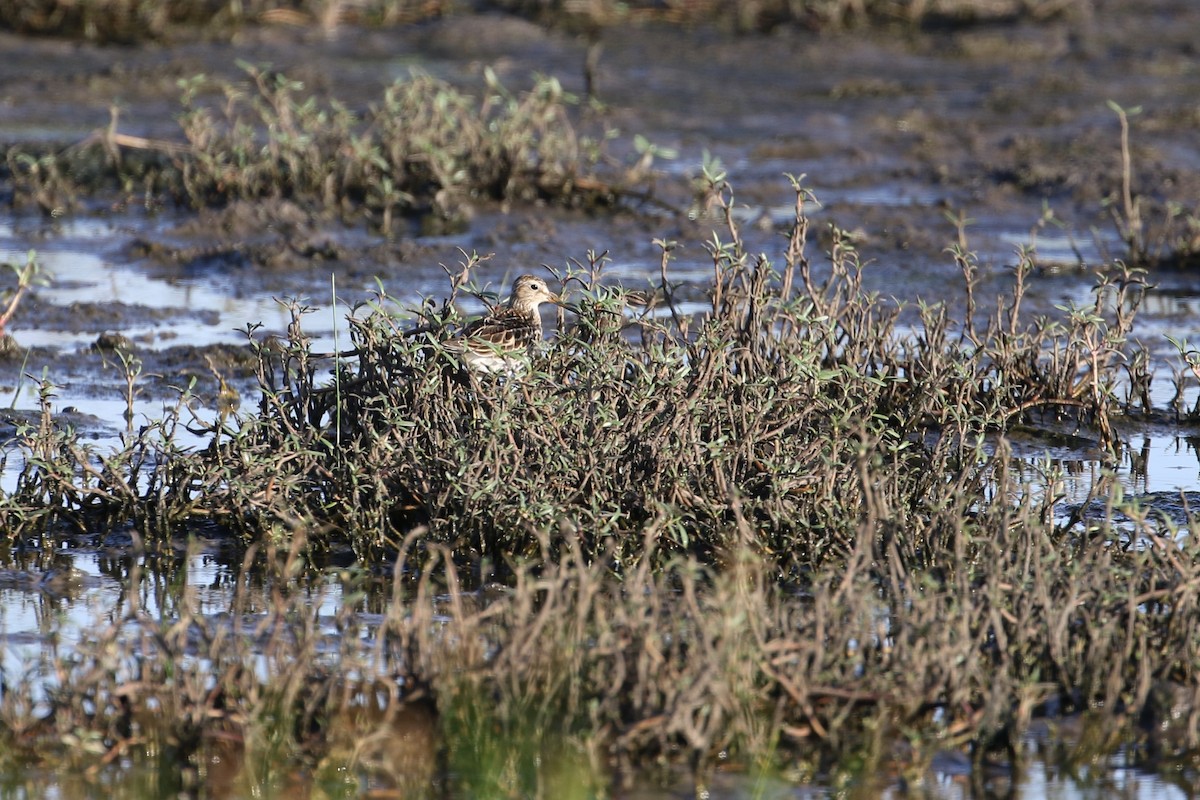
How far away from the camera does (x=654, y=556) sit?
5223 millimetres

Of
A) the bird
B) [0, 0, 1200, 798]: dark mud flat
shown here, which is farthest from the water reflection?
the bird

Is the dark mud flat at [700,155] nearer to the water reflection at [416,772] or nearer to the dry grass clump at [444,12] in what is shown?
the dry grass clump at [444,12]

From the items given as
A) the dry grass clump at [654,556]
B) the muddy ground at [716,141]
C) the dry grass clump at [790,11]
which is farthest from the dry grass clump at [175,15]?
the dry grass clump at [654,556]

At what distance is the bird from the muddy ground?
261 mm

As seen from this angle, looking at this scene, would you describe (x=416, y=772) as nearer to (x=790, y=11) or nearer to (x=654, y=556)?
(x=654, y=556)

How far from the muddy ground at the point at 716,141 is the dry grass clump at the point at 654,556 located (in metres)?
1.04

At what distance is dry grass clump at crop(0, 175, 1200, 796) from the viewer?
13.0 feet

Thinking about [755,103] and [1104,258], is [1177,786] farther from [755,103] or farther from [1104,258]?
[755,103]

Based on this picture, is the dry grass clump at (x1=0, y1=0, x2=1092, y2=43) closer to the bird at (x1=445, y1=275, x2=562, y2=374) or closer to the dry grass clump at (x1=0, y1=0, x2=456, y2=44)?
the dry grass clump at (x1=0, y1=0, x2=456, y2=44)

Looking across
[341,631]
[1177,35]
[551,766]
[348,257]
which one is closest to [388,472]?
[341,631]

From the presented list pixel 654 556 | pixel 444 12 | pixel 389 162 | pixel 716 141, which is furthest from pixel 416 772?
pixel 444 12

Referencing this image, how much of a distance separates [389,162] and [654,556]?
5.04 meters

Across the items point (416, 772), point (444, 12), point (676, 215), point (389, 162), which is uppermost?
point (444, 12)

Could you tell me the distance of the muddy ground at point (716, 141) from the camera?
895 centimetres
